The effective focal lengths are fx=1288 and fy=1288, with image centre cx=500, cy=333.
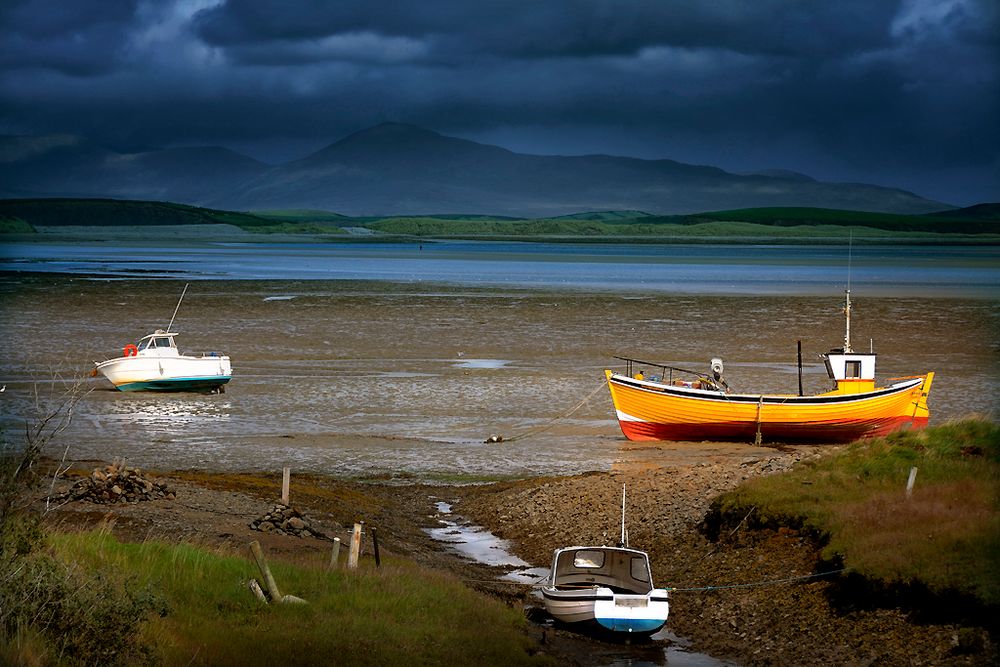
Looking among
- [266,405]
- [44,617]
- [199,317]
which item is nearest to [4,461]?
[44,617]

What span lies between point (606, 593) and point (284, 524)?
18.6 feet

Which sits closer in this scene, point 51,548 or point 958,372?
point 51,548

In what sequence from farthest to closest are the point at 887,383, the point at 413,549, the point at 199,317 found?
1. the point at 199,317
2. the point at 887,383
3. the point at 413,549

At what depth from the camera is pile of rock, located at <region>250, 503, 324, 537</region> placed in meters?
20.1

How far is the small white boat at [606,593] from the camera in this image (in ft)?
56.0

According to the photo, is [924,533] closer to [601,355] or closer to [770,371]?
[770,371]

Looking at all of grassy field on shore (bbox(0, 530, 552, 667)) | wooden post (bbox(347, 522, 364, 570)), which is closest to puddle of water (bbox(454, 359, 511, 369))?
grassy field on shore (bbox(0, 530, 552, 667))

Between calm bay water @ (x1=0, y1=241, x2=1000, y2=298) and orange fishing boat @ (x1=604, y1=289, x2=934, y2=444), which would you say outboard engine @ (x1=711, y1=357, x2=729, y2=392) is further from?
calm bay water @ (x1=0, y1=241, x2=1000, y2=298)

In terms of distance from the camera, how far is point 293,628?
14742 mm

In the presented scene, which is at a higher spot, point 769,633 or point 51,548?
point 51,548

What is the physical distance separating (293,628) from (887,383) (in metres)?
28.9

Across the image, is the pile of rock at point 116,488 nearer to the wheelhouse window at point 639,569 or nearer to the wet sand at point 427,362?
the wet sand at point 427,362

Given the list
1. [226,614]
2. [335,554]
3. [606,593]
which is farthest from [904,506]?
[226,614]

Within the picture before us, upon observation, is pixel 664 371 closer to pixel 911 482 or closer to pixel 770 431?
pixel 770 431
